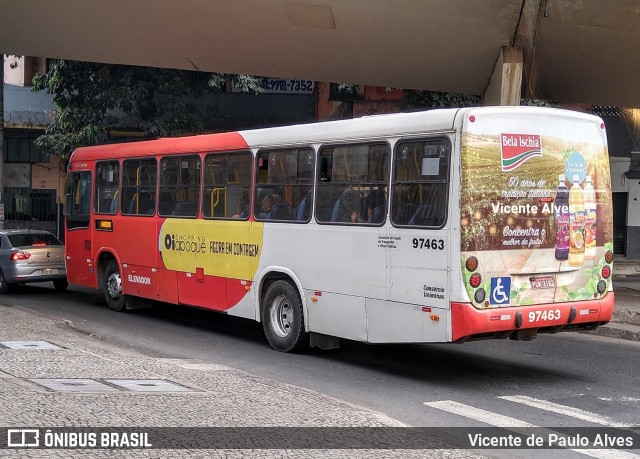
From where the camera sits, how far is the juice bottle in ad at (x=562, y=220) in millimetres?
9891

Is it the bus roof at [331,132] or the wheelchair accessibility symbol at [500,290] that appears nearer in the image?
the wheelchair accessibility symbol at [500,290]

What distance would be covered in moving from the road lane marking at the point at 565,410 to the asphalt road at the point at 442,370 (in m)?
0.01

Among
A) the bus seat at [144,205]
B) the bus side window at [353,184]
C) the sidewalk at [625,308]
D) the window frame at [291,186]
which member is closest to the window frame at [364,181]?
the bus side window at [353,184]

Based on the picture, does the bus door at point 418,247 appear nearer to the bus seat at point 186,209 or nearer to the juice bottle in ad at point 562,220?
the juice bottle in ad at point 562,220

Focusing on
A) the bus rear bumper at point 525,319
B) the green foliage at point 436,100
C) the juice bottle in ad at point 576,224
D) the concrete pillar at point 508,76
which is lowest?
the bus rear bumper at point 525,319

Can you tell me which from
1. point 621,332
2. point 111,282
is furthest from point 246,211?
point 621,332

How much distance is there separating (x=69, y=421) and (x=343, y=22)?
11.7 m

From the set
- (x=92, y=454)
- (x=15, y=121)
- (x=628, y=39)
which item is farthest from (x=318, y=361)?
(x=15, y=121)

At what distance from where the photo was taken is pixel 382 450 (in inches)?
257

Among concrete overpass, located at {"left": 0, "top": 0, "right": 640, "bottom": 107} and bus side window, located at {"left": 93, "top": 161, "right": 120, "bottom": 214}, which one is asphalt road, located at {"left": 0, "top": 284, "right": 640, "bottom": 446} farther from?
concrete overpass, located at {"left": 0, "top": 0, "right": 640, "bottom": 107}

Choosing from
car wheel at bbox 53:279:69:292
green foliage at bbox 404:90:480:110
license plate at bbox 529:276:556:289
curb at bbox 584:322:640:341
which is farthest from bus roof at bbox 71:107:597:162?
green foliage at bbox 404:90:480:110

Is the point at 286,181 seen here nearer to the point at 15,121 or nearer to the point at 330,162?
the point at 330,162

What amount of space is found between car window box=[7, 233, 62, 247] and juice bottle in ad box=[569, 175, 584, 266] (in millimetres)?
13520

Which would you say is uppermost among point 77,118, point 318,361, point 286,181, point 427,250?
point 77,118
